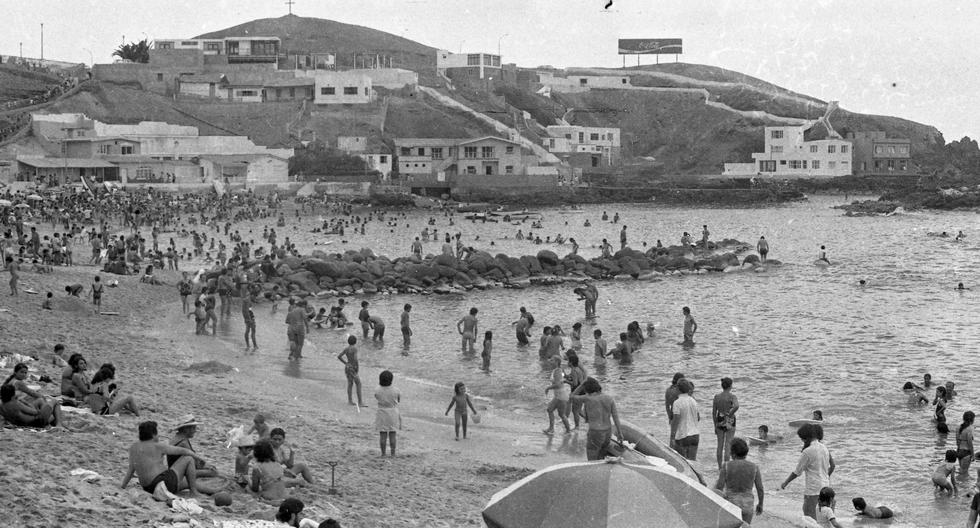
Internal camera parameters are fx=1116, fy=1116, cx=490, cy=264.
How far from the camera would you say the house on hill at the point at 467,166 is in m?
94.9

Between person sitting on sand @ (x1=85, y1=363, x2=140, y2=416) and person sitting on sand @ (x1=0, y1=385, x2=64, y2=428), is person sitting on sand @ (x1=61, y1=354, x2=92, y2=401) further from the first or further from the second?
person sitting on sand @ (x1=0, y1=385, x2=64, y2=428)

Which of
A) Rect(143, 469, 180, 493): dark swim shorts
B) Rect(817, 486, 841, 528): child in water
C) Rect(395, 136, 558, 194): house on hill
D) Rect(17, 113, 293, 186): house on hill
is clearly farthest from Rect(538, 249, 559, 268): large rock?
Rect(395, 136, 558, 194): house on hill

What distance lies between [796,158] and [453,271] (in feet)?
283

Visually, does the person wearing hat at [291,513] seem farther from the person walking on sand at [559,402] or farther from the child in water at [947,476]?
the child in water at [947,476]

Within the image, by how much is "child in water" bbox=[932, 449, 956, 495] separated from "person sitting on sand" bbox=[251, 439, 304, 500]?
29.0 ft

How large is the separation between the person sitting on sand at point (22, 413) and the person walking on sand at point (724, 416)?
8.11m

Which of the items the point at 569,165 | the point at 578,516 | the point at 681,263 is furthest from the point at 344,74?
the point at 578,516

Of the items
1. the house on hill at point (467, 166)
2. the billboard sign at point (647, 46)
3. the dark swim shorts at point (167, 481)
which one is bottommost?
the dark swim shorts at point (167, 481)

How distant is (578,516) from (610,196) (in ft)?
307

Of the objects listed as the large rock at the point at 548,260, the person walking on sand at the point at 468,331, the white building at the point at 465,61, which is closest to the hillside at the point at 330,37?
the white building at the point at 465,61

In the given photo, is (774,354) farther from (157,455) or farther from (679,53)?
(679,53)

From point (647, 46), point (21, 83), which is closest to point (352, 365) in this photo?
point (21, 83)

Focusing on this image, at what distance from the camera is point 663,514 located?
8.23m

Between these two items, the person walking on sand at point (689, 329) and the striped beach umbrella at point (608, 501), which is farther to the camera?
the person walking on sand at point (689, 329)
